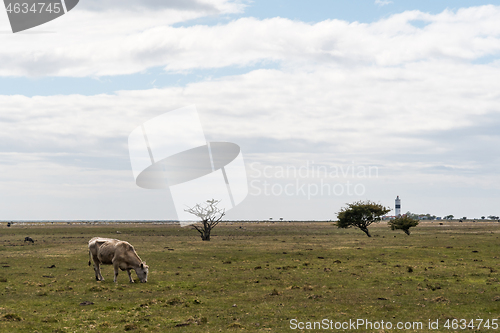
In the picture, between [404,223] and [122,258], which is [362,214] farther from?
[122,258]

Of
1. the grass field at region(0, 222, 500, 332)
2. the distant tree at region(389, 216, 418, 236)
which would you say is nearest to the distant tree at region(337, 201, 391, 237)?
the distant tree at region(389, 216, 418, 236)

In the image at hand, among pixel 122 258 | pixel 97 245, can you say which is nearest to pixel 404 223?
pixel 122 258

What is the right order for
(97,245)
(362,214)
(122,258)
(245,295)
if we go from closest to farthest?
1. (245,295)
2. (122,258)
3. (97,245)
4. (362,214)

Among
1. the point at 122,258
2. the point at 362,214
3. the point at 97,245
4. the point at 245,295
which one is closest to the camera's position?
the point at 245,295

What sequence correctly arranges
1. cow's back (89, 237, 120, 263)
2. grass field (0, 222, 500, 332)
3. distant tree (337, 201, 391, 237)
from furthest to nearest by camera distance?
distant tree (337, 201, 391, 237) < cow's back (89, 237, 120, 263) < grass field (0, 222, 500, 332)

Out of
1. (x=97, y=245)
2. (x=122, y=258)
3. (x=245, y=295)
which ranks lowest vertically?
(x=245, y=295)

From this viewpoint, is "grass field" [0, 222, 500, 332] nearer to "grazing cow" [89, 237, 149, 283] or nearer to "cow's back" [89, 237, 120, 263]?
"grazing cow" [89, 237, 149, 283]

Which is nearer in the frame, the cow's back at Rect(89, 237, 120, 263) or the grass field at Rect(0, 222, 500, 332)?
the grass field at Rect(0, 222, 500, 332)

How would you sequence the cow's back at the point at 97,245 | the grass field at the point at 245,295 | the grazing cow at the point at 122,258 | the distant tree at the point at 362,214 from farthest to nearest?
1. the distant tree at the point at 362,214
2. the cow's back at the point at 97,245
3. the grazing cow at the point at 122,258
4. the grass field at the point at 245,295

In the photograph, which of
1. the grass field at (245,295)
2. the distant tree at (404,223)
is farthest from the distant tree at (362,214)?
the grass field at (245,295)

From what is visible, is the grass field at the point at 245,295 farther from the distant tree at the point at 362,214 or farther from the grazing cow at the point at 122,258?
the distant tree at the point at 362,214

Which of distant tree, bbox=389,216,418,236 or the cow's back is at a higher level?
the cow's back

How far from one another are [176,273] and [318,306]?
535 inches

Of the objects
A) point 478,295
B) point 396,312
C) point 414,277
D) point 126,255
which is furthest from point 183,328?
point 414,277
